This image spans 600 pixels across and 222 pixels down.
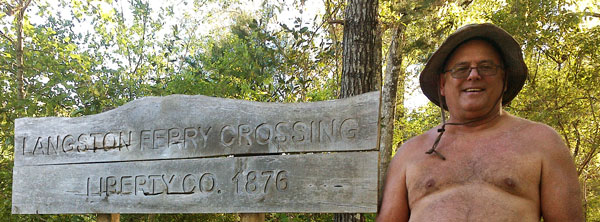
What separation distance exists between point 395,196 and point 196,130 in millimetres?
1191

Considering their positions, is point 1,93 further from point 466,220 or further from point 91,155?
point 466,220

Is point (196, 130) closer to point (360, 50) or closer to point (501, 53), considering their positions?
point (360, 50)

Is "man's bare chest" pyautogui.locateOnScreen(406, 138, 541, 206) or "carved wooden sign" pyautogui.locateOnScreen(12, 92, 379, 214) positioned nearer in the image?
"man's bare chest" pyautogui.locateOnScreen(406, 138, 541, 206)

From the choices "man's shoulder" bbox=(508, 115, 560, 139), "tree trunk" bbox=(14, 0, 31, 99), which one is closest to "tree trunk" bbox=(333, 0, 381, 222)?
"man's shoulder" bbox=(508, 115, 560, 139)

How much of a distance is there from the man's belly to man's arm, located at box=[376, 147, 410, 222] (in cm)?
15

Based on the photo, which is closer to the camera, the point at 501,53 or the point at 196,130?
the point at 501,53

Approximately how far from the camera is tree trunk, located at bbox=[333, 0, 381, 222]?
146 inches

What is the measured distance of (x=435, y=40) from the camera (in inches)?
366

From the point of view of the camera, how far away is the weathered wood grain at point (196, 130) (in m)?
2.61

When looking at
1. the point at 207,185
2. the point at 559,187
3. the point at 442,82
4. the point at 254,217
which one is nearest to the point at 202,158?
the point at 207,185

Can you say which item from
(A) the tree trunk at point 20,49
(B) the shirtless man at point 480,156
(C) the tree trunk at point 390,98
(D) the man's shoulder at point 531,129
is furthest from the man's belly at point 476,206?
(C) the tree trunk at point 390,98

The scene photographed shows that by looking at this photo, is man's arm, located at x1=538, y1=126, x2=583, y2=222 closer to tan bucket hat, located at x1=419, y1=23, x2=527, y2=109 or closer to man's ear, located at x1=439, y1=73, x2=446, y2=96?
tan bucket hat, located at x1=419, y1=23, x2=527, y2=109

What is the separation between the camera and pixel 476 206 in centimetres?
202

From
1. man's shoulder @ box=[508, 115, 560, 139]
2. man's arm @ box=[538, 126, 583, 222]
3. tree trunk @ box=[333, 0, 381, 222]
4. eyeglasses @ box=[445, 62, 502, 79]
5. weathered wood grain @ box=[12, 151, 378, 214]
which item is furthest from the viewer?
tree trunk @ box=[333, 0, 381, 222]
